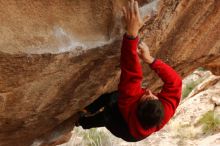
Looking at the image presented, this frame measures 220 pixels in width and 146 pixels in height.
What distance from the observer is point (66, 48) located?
2.70 m

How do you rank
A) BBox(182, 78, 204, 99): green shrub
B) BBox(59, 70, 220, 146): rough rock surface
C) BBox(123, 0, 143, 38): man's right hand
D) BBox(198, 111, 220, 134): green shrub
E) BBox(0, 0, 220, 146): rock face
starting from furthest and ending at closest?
BBox(182, 78, 204, 99): green shrub, BBox(59, 70, 220, 146): rough rock surface, BBox(198, 111, 220, 134): green shrub, BBox(123, 0, 143, 38): man's right hand, BBox(0, 0, 220, 146): rock face

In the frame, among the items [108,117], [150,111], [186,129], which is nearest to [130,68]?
[150,111]

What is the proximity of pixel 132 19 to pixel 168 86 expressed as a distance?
58cm

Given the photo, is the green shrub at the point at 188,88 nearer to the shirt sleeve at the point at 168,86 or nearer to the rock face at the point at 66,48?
the rock face at the point at 66,48

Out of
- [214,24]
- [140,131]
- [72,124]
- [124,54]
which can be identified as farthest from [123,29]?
[72,124]

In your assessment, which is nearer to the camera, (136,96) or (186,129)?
(136,96)

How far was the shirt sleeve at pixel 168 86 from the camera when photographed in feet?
9.98

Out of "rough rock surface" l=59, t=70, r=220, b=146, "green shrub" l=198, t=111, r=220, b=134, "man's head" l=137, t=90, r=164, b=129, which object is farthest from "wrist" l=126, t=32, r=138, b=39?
"green shrub" l=198, t=111, r=220, b=134

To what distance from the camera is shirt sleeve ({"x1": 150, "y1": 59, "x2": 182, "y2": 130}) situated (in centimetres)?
304

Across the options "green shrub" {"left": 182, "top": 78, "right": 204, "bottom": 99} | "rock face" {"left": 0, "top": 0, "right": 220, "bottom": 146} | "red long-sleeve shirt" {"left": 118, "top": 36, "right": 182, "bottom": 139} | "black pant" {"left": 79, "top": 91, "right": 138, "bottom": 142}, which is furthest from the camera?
"green shrub" {"left": 182, "top": 78, "right": 204, "bottom": 99}

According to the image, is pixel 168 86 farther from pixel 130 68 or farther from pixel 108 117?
pixel 108 117

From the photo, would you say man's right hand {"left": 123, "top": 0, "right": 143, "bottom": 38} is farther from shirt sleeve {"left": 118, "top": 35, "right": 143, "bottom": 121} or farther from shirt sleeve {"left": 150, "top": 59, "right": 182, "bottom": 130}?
shirt sleeve {"left": 150, "top": 59, "right": 182, "bottom": 130}

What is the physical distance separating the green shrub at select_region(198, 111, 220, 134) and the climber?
5.37 m

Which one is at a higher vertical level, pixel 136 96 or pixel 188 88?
pixel 136 96
